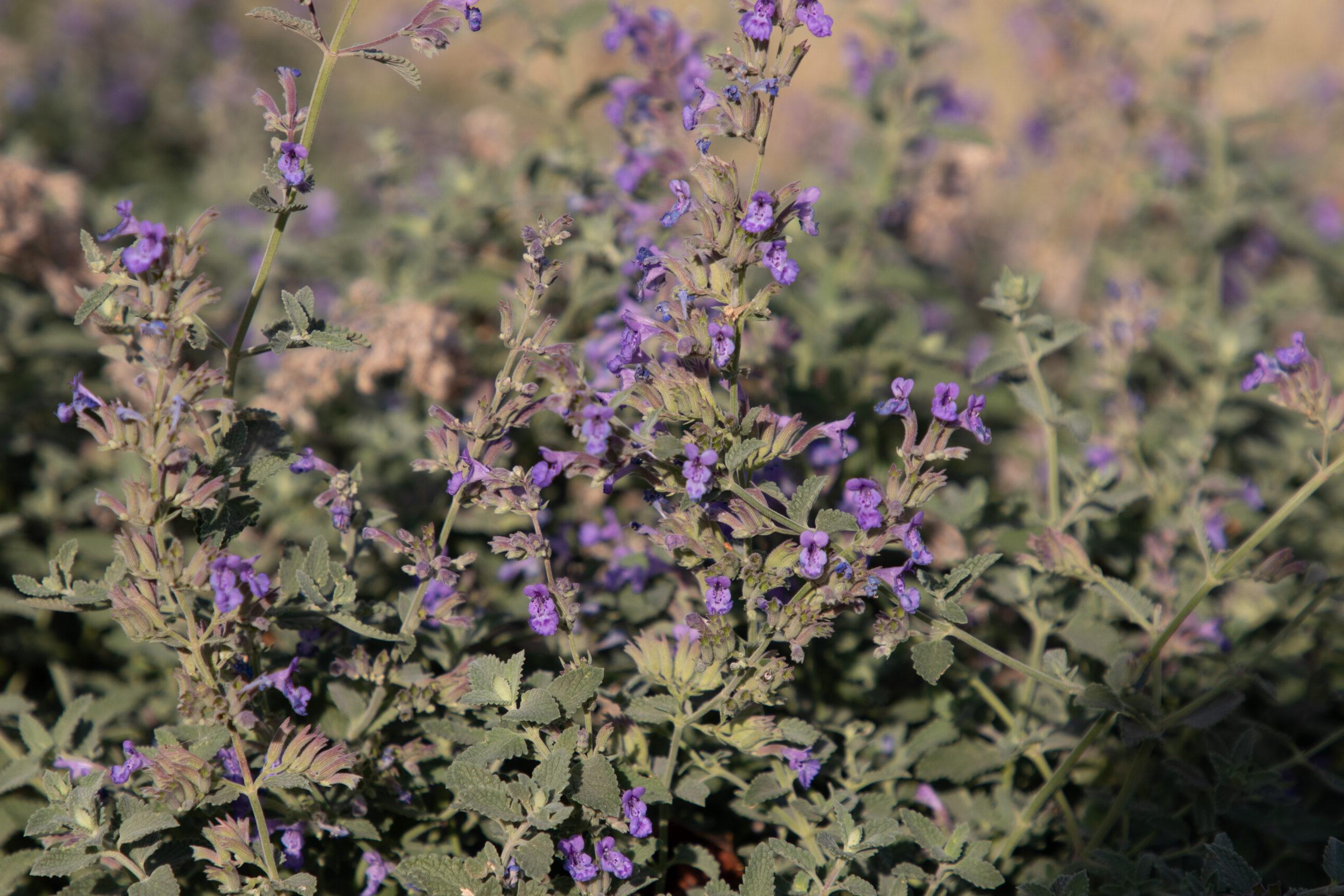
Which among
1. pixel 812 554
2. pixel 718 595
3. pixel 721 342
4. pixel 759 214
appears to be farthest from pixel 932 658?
pixel 759 214

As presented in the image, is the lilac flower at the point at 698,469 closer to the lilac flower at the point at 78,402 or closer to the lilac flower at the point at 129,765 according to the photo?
the lilac flower at the point at 78,402

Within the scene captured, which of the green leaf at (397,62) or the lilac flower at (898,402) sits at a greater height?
the green leaf at (397,62)

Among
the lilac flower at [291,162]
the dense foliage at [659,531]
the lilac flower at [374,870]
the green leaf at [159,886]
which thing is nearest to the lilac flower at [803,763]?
the dense foliage at [659,531]

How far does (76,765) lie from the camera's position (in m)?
2.10

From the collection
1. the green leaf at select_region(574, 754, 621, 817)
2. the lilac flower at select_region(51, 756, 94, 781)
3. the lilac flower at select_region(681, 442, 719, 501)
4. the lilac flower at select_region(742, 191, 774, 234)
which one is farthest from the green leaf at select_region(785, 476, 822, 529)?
the lilac flower at select_region(51, 756, 94, 781)

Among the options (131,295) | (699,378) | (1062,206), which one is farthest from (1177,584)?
(1062,206)

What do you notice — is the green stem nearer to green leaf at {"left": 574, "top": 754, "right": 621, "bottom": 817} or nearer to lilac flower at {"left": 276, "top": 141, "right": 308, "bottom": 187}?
lilac flower at {"left": 276, "top": 141, "right": 308, "bottom": 187}

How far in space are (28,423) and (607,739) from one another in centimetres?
254

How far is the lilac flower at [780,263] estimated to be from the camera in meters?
1.81

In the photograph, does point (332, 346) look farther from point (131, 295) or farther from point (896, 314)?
point (896, 314)

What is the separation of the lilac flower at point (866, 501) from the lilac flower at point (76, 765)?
5.28 ft

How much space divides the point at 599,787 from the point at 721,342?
84 cm

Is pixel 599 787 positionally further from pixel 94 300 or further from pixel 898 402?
pixel 94 300

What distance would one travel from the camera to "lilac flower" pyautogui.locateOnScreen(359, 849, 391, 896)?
2111mm
